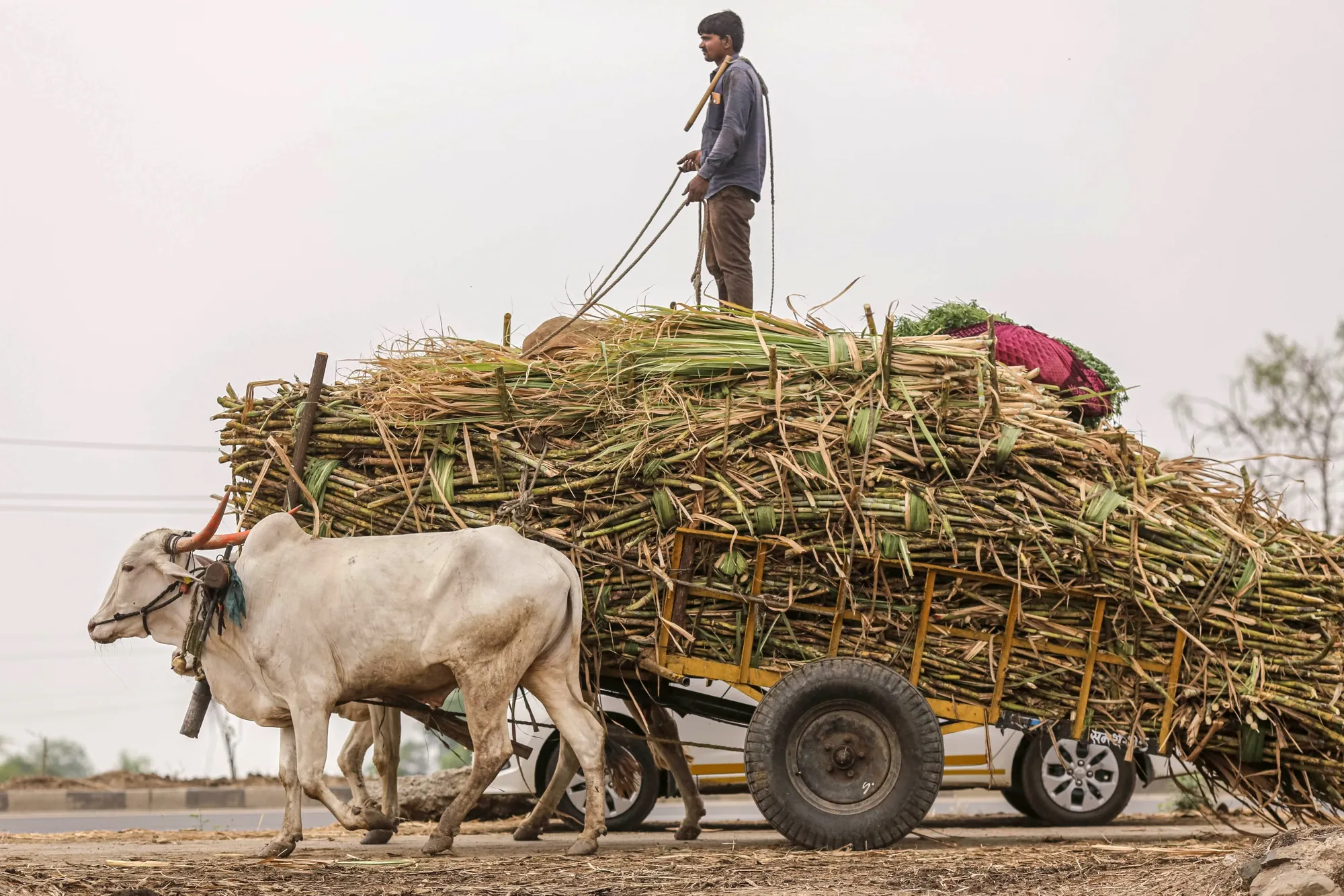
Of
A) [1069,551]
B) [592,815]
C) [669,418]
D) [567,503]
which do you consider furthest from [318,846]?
[1069,551]

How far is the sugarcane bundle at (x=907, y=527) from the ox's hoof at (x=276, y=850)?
1584mm

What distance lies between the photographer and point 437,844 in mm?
7043

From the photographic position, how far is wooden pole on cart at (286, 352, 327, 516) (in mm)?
7605

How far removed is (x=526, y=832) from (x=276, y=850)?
1748 mm

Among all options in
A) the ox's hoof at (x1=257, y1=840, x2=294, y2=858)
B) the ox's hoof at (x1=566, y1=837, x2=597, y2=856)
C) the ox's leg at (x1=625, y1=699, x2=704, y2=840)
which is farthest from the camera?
the ox's leg at (x1=625, y1=699, x2=704, y2=840)

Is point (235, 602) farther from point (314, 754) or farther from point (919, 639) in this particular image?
point (919, 639)

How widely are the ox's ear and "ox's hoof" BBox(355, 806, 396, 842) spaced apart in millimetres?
1431

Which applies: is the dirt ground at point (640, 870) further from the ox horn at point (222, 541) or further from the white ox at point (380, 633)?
the ox horn at point (222, 541)

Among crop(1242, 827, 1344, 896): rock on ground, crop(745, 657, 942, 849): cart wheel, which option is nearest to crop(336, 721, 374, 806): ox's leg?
crop(745, 657, 942, 849): cart wheel

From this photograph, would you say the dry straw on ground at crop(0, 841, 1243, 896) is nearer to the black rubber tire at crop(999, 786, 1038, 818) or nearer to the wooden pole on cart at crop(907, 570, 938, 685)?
the wooden pole on cart at crop(907, 570, 938, 685)

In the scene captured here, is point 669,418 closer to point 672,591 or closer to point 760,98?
point 672,591

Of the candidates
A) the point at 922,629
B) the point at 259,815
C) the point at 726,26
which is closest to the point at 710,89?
the point at 726,26

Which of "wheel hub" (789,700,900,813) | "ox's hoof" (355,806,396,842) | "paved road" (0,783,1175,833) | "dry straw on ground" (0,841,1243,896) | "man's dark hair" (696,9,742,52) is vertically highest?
"man's dark hair" (696,9,742,52)

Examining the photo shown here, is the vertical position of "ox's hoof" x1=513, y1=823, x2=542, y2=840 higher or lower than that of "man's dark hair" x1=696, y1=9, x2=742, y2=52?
lower
